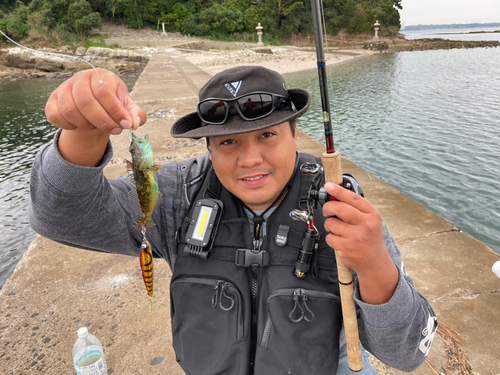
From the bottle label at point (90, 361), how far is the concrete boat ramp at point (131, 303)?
120 mm

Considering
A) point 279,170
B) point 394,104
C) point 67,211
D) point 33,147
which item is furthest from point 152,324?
point 394,104

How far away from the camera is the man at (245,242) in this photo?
4.80ft

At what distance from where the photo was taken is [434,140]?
1175 cm

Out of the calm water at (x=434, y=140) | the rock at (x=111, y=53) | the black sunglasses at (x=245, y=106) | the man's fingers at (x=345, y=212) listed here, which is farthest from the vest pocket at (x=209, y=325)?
the rock at (x=111, y=53)

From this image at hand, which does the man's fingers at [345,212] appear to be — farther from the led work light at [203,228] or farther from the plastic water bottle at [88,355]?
the plastic water bottle at [88,355]

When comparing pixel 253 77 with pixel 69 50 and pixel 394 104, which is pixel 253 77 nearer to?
pixel 394 104

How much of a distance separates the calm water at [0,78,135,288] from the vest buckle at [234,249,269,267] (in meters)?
6.60

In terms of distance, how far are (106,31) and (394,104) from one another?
53077 millimetres

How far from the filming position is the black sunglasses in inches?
68.6

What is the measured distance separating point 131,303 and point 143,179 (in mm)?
1856

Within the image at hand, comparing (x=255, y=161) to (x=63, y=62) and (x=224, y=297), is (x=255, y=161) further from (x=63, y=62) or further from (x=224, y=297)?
(x=63, y=62)

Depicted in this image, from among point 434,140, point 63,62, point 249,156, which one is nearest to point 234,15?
point 63,62

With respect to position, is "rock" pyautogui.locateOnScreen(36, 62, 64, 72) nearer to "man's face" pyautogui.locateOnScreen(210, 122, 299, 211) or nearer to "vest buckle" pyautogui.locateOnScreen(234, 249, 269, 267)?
"man's face" pyautogui.locateOnScreen(210, 122, 299, 211)

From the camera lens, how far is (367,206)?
1.29 m
